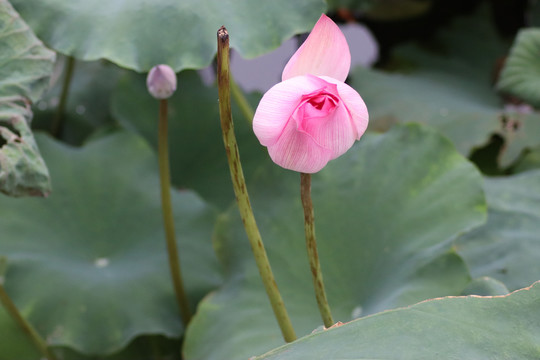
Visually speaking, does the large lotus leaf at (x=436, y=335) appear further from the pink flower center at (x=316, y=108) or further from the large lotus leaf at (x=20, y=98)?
the large lotus leaf at (x=20, y=98)

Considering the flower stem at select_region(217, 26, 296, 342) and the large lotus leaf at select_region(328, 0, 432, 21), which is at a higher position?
the flower stem at select_region(217, 26, 296, 342)

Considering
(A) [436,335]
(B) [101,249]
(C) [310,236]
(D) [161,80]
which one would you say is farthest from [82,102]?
(A) [436,335]

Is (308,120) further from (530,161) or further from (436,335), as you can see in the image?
(530,161)

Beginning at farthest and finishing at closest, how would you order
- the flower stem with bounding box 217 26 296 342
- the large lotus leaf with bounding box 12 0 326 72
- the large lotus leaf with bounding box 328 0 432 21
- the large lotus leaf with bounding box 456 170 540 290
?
the large lotus leaf with bounding box 328 0 432 21 → the large lotus leaf with bounding box 456 170 540 290 → the large lotus leaf with bounding box 12 0 326 72 → the flower stem with bounding box 217 26 296 342

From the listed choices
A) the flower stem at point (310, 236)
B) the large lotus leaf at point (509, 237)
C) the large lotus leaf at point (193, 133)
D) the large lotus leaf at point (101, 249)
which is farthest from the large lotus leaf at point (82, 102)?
the flower stem at point (310, 236)

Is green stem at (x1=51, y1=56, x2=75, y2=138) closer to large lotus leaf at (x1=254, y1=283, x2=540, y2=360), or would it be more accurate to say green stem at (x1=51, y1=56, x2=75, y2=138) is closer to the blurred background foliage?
the blurred background foliage

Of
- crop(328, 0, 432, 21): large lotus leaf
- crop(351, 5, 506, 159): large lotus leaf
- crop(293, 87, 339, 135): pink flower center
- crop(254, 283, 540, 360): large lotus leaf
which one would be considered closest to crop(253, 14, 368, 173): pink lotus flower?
crop(293, 87, 339, 135): pink flower center

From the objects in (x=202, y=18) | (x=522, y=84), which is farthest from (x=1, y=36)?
(x=522, y=84)
